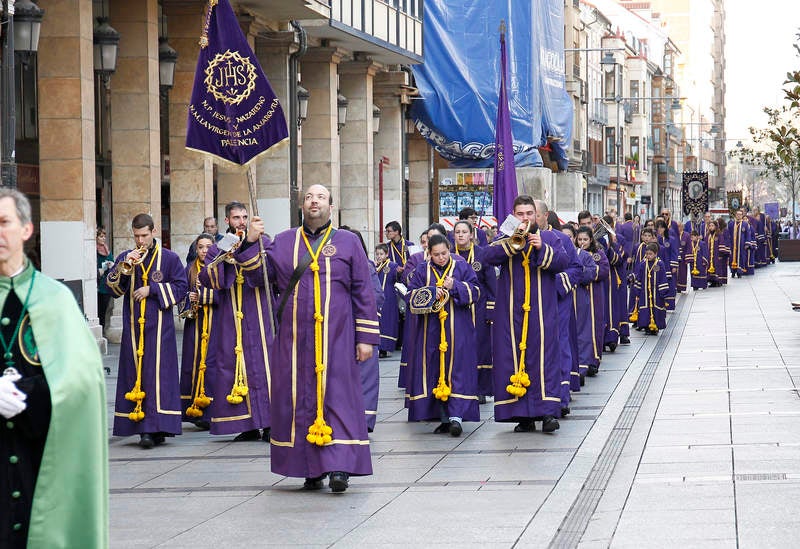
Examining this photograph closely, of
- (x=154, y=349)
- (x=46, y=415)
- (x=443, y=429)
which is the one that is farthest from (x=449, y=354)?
(x=46, y=415)

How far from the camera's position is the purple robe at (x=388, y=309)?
20.1 meters

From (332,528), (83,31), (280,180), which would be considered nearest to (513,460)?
(332,528)

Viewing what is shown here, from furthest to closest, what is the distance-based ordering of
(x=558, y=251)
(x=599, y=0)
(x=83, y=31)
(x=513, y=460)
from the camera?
(x=599, y=0), (x=83, y=31), (x=558, y=251), (x=513, y=460)

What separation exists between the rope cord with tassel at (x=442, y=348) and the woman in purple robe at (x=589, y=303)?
10.3ft

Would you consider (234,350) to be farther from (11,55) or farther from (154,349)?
(11,55)

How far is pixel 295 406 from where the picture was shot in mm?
9148

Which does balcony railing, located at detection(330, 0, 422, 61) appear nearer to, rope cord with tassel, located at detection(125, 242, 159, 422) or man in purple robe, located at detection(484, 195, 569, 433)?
rope cord with tassel, located at detection(125, 242, 159, 422)

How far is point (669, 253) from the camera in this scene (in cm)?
2930

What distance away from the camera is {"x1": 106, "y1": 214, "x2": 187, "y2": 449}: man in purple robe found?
461 inches

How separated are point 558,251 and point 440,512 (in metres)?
3.79

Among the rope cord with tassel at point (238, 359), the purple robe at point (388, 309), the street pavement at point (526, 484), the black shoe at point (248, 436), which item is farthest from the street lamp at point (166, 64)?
the black shoe at point (248, 436)

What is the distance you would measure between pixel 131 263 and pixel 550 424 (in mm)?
3468

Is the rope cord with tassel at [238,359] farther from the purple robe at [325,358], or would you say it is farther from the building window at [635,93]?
the building window at [635,93]

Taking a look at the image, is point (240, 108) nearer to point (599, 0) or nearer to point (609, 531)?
point (609, 531)
